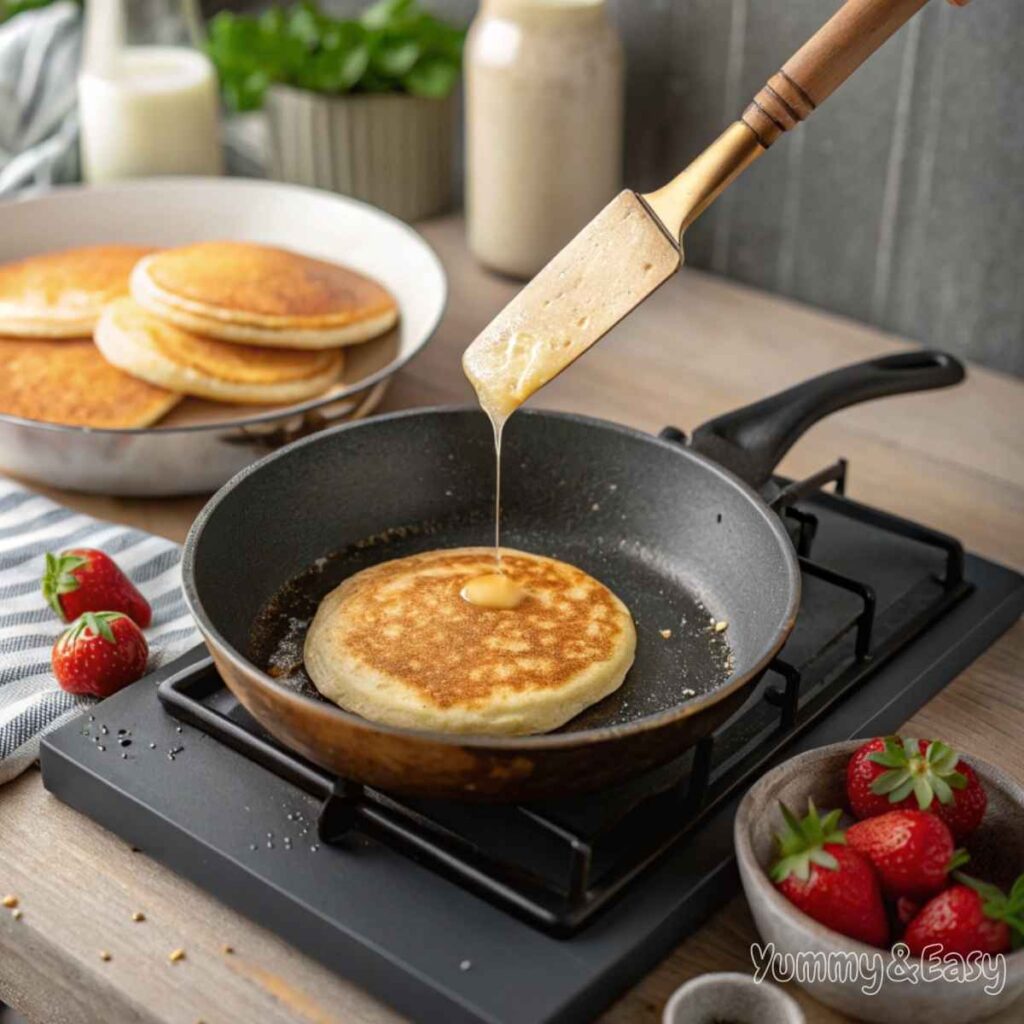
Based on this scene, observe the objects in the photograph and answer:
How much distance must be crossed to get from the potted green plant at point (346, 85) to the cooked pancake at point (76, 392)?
22.8 inches

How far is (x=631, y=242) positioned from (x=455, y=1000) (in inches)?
21.5

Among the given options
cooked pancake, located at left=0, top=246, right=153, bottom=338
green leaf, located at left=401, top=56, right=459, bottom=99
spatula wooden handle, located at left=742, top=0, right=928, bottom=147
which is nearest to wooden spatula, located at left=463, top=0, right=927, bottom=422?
spatula wooden handle, located at left=742, top=0, right=928, bottom=147

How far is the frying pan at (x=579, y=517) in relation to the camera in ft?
3.65

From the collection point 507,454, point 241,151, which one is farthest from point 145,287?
point 241,151

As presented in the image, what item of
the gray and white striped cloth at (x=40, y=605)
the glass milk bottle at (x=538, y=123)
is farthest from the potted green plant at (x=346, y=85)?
the gray and white striped cloth at (x=40, y=605)

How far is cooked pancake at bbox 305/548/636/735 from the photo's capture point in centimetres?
103

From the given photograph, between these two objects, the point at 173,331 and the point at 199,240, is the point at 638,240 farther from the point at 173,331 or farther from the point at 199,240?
the point at 199,240

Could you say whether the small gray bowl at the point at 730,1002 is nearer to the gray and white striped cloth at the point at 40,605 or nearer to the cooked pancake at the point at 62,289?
the gray and white striped cloth at the point at 40,605

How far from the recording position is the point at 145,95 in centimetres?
186

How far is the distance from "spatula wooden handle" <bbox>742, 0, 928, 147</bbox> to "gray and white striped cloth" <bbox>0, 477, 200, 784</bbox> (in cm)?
62

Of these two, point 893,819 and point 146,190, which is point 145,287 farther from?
point 893,819

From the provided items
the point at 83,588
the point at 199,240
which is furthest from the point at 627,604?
the point at 199,240

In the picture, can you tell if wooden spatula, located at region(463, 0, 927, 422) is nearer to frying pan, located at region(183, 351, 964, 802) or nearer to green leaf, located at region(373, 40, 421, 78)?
frying pan, located at region(183, 351, 964, 802)

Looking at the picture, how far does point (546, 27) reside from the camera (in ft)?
→ 5.58
